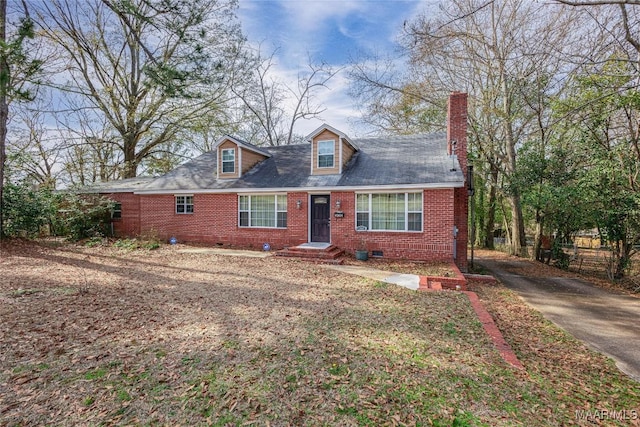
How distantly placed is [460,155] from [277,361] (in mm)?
11043

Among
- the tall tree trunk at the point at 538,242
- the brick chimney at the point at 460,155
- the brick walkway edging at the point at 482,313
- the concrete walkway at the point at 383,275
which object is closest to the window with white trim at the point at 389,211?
the brick chimney at the point at 460,155

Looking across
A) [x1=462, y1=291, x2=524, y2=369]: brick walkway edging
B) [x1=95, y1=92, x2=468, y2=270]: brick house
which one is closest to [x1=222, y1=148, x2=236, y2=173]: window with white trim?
[x1=95, y1=92, x2=468, y2=270]: brick house

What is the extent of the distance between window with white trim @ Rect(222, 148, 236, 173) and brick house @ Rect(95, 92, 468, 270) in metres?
0.05

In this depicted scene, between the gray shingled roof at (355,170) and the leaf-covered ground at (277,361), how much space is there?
18.3ft

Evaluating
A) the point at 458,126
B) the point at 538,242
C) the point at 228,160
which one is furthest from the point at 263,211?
the point at 538,242

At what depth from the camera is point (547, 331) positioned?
19.8ft

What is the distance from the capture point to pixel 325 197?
500 inches

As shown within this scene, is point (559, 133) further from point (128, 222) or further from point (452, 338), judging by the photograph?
point (128, 222)

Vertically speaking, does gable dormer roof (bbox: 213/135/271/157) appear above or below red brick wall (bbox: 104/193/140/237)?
above

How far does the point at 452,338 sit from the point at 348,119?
65.2ft

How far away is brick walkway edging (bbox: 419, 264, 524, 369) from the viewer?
13.6 feet

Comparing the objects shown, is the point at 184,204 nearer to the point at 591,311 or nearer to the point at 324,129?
the point at 324,129

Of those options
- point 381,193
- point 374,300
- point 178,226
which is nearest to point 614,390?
point 374,300

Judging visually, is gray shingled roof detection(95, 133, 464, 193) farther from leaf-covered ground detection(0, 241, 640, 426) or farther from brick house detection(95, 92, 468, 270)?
leaf-covered ground detection(0, 241, 640, 426)
